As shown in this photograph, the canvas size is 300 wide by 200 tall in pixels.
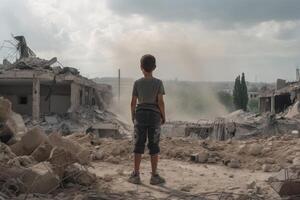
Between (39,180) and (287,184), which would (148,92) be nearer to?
(39,180)

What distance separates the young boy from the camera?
20.0ft

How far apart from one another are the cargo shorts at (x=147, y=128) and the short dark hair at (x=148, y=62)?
1.73 feet

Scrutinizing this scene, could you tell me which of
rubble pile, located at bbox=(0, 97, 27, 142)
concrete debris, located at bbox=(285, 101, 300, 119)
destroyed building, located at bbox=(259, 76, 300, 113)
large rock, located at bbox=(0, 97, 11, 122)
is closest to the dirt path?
rubble pile, located at bbox=(0, 97, 27, 142)

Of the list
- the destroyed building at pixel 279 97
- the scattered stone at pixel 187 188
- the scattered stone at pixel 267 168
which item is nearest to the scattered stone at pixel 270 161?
the scattered stone at pixel 267 168

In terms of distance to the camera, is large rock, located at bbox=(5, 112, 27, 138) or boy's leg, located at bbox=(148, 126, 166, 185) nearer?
boy's leg, located at bbox=(148, 126, 166, 185)

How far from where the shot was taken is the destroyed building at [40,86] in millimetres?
29375

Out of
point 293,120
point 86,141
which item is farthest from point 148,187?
point 293,120

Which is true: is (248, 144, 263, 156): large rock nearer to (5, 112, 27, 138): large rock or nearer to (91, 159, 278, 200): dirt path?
(91, 159, 278, 200): dirt path

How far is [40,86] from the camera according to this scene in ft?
106

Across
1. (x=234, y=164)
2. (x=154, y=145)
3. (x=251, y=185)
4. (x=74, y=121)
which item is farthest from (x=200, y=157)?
(x=74, y=121)

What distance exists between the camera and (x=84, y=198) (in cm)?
491

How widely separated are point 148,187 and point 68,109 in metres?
26.8

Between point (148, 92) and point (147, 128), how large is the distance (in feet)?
1.46

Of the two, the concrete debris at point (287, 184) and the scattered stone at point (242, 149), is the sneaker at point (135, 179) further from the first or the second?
the scattered stone at point (242, 149)
